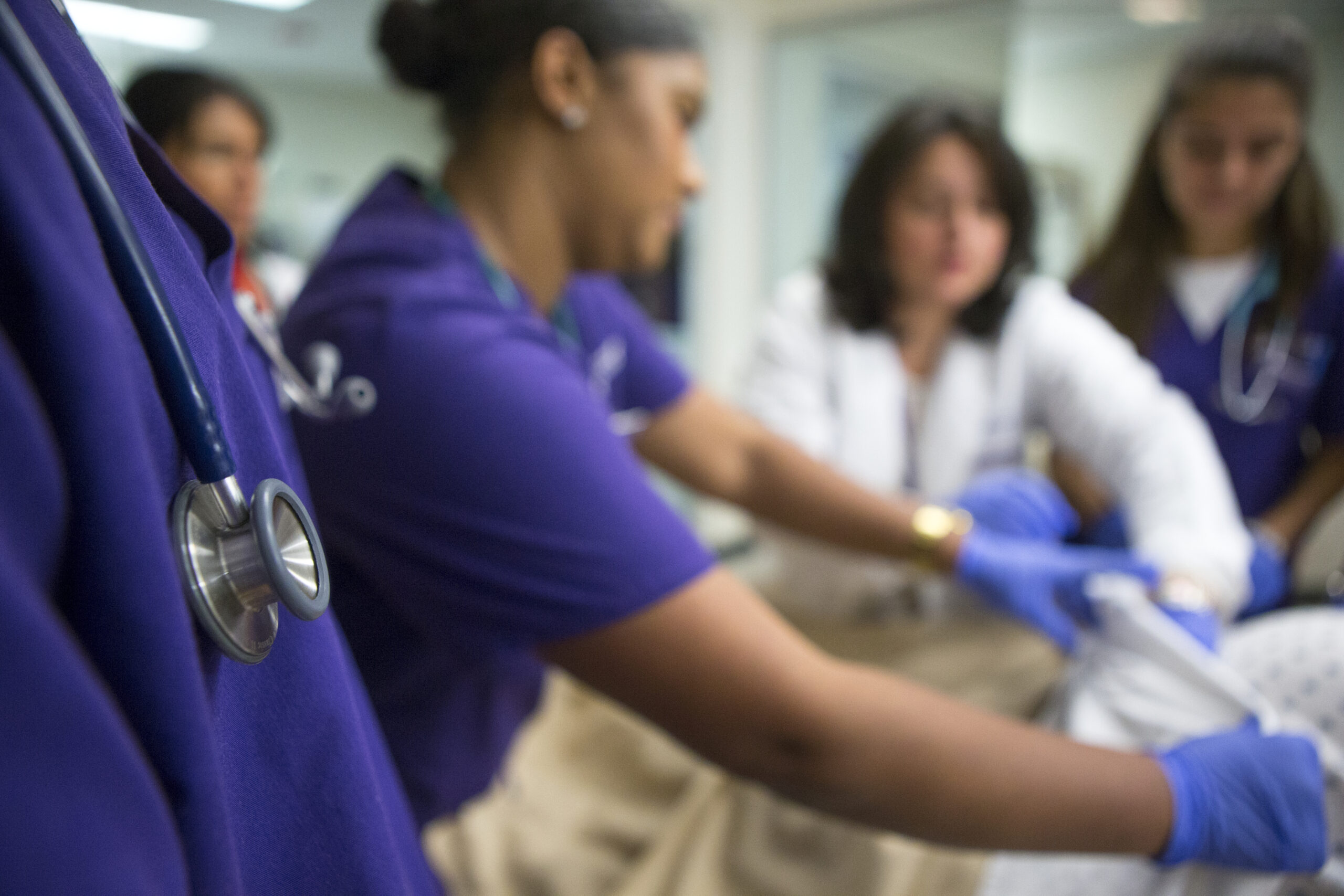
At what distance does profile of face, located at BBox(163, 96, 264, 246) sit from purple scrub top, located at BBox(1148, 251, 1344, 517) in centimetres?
144

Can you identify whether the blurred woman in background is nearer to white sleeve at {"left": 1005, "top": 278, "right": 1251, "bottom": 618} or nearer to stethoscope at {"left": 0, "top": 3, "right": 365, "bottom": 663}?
stethoscope at {"left": 0, "top": 3, "right": 365, "bottom": 663}

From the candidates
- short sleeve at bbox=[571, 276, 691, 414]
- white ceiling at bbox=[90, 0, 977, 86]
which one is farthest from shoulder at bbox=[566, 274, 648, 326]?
white ceiling at bbox=[90, 0, 977, 86]

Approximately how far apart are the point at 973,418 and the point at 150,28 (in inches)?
91.4

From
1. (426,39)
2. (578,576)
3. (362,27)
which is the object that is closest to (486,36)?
(426,39)

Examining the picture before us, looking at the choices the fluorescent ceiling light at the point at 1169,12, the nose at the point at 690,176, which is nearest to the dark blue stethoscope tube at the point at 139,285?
the nose at the point at 690,176

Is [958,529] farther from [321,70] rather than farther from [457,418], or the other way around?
[321,70]

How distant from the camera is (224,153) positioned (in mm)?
1376

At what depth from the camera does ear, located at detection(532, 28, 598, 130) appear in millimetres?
820

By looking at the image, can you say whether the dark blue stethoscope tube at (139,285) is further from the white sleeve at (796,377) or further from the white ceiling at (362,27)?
the white ceiling at (362,27)

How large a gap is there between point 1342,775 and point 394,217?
91cm

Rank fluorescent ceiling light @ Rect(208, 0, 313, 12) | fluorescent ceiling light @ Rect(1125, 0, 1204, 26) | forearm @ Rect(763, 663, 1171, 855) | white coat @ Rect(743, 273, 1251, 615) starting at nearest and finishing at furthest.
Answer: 1. forearm @ Rect(763, 663, 1171, 855)
2. white coat @ Rect(743, 273, 1251, 615)
3. fluorescent ceiling light @ Rect(208, 0, 313, 12)
4. fluorescent ceiling light @ Rect(1125, 0, 1204, 26)

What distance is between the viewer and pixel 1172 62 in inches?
55.4

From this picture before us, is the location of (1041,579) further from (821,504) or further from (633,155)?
(633,155)

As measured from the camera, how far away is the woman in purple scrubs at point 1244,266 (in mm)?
1281
